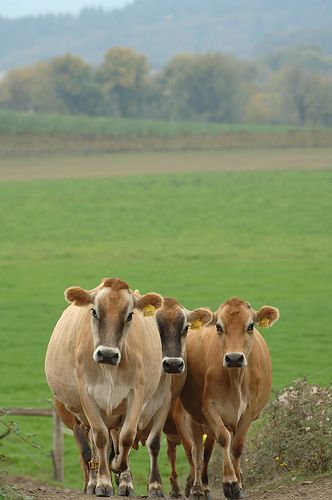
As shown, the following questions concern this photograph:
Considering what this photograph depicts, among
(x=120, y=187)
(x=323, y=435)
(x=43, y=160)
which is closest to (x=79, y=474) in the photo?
(x=323, y=435)

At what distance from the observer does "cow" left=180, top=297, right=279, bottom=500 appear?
10.9m

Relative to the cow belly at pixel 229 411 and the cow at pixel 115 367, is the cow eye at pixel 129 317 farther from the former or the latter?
the cow belly at pixel 229 411

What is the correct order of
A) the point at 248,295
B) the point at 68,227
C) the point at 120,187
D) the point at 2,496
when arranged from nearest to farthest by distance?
the point at 2,496, the point at 248,295, the point at 68,227, the point at 120,187

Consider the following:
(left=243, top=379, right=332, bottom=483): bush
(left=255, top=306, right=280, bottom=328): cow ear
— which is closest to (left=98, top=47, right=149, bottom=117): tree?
(left=243, top=379, right=332, bottom=483): bush

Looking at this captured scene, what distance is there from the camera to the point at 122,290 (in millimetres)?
10562

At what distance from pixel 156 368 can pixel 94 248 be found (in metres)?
35.4

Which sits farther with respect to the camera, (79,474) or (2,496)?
(79,474)

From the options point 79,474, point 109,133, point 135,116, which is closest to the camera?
point 79,474

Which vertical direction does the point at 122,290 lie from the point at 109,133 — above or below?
above

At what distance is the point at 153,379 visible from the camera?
1101 centimetres

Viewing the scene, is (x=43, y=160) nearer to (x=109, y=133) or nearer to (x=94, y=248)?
(x=109, y=133)

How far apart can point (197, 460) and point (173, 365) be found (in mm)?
1155

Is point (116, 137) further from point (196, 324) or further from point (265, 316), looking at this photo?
point (265, 316)

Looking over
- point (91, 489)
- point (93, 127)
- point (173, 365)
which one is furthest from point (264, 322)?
point (93, 127)
